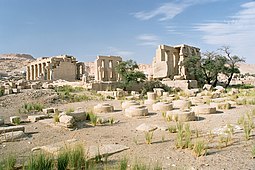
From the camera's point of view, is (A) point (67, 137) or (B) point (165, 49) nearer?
(A) point (67, 137)

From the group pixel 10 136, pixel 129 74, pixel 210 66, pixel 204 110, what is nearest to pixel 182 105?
pixel 204 110

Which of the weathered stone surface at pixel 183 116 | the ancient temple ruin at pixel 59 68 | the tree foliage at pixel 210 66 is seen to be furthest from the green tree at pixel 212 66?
the weathered stone surface at pixel 183 116

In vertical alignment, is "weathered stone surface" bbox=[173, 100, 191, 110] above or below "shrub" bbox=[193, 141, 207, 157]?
above

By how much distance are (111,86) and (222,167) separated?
2178 cm

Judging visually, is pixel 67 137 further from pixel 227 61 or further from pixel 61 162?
pixel 227 61

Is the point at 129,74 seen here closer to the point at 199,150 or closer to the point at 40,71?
the point at 199,150

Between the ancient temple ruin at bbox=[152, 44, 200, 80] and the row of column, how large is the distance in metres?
15.8

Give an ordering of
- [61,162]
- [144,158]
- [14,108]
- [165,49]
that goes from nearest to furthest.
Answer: [61,162] → [144,158] → [14,108] → [165,49]

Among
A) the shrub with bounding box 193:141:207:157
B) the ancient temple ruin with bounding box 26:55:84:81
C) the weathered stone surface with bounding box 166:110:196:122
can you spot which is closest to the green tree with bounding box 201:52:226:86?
the ancient temple ruin with bounding box 26:55:84:81

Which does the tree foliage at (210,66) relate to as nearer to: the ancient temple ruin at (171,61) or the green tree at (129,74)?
the ancient temple ruin at (171,61)

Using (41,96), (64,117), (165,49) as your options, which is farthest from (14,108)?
(165,49)

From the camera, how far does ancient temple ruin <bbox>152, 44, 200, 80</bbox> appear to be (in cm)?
3319

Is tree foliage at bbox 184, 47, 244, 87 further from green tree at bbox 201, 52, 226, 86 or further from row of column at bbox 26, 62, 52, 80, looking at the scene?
row of column at bbox 26, 62, 52, 80

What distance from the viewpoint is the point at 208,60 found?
112 ft
